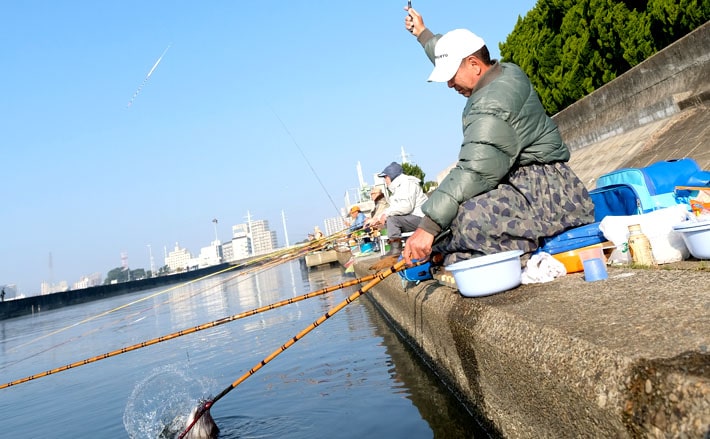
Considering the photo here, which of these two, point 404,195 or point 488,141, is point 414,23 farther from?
point 404,195

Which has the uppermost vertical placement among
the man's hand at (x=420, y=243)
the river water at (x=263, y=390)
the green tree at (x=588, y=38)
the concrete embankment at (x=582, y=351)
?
the green tree at (x=588, y=38)

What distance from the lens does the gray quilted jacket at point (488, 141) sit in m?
3.26

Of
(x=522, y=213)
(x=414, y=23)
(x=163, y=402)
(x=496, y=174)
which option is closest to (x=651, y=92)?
(x=414, y=23)

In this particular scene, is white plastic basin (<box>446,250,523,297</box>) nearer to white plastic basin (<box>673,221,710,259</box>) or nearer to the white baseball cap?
white plastic basin (<box>673,221,710,259</box>)

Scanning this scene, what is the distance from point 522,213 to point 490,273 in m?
0.53

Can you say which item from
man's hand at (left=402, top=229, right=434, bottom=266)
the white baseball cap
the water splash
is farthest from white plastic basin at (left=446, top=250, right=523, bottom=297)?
the water splash

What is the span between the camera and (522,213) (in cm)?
347

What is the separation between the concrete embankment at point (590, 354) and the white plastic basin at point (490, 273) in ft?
0.24

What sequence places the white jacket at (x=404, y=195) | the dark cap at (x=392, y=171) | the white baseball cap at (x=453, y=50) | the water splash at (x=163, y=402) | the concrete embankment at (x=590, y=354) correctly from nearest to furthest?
1. the concrete embankment at (x=590, y=354)
2. the white baseball cap at (x=453, y=50)
3. the water splash at (x=163, y=402)
4. the white jacket at (x=404, y=195)
5. the dark cap at (x=392, y=171)

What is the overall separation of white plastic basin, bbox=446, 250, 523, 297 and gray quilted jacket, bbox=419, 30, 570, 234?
29 cm

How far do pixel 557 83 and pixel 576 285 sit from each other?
1741cm

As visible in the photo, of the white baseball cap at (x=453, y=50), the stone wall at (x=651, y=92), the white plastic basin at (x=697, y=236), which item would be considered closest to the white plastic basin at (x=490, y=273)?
the white plastic basin at (x=697, y=236)

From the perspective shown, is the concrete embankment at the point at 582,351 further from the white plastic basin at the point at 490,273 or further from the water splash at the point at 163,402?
the water splash at the point at 163,402

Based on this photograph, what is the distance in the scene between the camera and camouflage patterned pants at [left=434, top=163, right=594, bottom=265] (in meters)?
3.40
